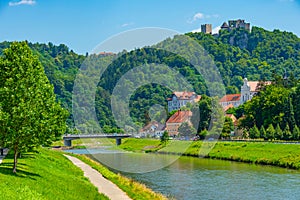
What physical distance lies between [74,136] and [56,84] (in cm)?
7407

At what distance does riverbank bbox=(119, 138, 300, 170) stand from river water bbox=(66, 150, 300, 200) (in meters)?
2.25

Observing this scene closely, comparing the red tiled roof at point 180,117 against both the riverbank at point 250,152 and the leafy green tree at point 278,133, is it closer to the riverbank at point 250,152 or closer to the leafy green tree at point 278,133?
the riverbank at point 250,152

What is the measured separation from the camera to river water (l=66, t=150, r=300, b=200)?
3459 cm

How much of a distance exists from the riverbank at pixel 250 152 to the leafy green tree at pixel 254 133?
644cm

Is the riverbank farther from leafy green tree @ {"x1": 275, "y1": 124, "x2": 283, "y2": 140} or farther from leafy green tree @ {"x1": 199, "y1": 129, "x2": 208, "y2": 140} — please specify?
leafy green tree @ {"x1": 275, "y1": 124, "x2": 283, "y2": 140}

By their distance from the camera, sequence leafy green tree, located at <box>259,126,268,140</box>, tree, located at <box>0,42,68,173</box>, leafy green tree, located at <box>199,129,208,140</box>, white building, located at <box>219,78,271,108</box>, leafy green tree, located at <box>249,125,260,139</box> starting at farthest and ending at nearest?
white building, located at <box>219,78,271,108</box>
leafy green tree, located at <box>199,129,208,140</box>
leafy green tree, located at <box>249,125,260,139</box>
leafy green tree, located at <box>259,126,268,140</box>
tree, located at <box>0,42,68,173</box>

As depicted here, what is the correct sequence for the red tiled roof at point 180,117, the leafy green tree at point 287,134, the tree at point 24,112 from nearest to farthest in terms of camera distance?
the tree at point 24,112 → the leafy green tree at point 287,134 → the red tiled roof at point 180,117

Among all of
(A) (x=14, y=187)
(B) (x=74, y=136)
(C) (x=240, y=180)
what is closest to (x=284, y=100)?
(C) (x=240, y=180)

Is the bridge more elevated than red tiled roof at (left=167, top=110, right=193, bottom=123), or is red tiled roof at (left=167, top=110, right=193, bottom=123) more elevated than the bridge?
red tiled roof at (left=167, top=110, right=193, bottom=123)

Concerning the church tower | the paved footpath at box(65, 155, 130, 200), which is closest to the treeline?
the paved footpath at box(65, 155, 130, 200)

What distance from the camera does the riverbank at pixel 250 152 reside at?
54.2m

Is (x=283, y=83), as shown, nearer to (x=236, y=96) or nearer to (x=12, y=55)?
(x=236, y=96)

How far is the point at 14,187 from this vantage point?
73.9 ft

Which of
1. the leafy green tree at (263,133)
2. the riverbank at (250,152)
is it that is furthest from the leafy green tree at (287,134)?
the riverbank at (250,152)
